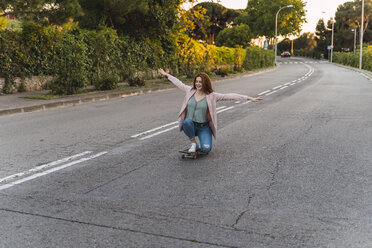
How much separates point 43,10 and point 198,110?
34.3 ft

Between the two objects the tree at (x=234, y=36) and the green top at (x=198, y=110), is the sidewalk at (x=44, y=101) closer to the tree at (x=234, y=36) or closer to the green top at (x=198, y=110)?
the green top at (x=198, y=110)

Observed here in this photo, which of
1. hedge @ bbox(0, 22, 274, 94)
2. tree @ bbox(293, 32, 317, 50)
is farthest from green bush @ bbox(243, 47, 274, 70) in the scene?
tree @ bbox(293, 32, 317, 50)

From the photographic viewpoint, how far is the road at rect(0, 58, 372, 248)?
3.61m

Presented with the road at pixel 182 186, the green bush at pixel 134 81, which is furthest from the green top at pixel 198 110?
the green bush at pixel 134 81

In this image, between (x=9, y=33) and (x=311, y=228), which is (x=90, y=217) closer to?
(x=311, y=228)

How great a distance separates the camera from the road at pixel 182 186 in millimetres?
3613

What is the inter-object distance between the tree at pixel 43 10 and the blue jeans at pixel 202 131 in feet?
31.2

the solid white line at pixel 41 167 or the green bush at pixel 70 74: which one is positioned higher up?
the green bush at pixel 70 74

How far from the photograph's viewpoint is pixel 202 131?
21.4 feet

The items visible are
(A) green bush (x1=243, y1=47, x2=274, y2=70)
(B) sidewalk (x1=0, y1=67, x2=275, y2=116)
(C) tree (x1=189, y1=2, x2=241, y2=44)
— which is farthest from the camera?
(C) tree (x1=189, y1=2, x2=241, y2=44)

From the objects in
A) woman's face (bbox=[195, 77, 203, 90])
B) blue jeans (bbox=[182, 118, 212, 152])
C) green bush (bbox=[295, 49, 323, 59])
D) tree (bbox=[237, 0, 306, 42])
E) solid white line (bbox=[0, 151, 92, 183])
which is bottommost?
green bush (bbox=[295, 49, 323, 59])

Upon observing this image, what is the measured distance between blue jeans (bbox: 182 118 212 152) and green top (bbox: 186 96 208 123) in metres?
0.11

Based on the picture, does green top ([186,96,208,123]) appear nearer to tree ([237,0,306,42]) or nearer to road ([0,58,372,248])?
road ([0,58,372,248])

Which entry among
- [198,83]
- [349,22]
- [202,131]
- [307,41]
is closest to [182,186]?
[202,131]
